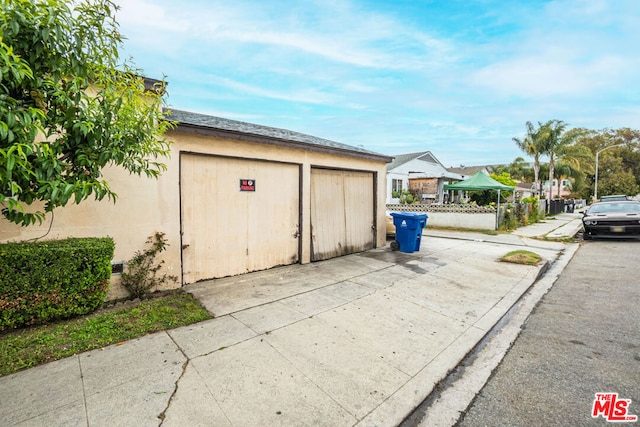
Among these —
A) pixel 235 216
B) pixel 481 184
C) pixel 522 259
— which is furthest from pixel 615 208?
pixel 235 216

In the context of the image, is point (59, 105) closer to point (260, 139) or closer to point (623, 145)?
point (260, 139)

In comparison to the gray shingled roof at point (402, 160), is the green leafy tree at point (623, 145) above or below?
above

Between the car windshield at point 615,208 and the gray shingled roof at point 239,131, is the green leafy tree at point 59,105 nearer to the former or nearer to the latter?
the gray shingled roof at point 239,131

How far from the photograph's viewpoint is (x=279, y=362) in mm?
2688

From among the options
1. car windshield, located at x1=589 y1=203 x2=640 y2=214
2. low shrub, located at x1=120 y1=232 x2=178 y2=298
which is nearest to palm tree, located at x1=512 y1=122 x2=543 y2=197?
car windshield, located at x1=589 y1=203 x2=640 y2=214

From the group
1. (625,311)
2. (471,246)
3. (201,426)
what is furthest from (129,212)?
(471,246)

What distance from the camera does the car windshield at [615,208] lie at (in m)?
10.6

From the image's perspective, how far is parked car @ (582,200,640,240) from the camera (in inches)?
393

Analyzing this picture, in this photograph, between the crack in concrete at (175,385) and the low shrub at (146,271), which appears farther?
the low shrub at (146,271)

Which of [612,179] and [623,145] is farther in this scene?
[623,145]

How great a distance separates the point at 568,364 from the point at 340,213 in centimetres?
525

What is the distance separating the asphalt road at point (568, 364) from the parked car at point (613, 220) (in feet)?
23.5

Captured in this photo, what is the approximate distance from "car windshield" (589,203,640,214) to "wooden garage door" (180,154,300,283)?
42.4ft

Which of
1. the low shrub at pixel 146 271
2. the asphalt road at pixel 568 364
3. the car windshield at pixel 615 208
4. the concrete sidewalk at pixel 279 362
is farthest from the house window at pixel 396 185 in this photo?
the low shrub at pixel 146 271
